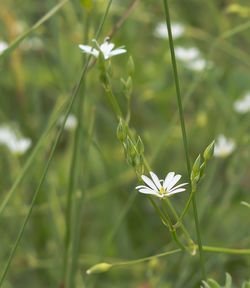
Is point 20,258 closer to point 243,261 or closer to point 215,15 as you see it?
point 243,261

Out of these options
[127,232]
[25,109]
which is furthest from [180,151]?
[25,109]

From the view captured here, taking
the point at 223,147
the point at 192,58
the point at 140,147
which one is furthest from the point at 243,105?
the point at 140,147

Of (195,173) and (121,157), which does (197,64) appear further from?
(195,173)

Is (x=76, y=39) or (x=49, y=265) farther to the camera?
(x=76, y=39)

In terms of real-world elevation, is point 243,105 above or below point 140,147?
above


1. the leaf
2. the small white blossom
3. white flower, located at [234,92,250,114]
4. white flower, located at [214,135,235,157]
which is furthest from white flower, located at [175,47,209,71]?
the leaf

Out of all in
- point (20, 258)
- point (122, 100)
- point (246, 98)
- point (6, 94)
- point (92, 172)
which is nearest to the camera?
point (20, 258)

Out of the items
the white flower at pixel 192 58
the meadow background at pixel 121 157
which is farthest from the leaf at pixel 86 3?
the white flower at pixel 192 58
